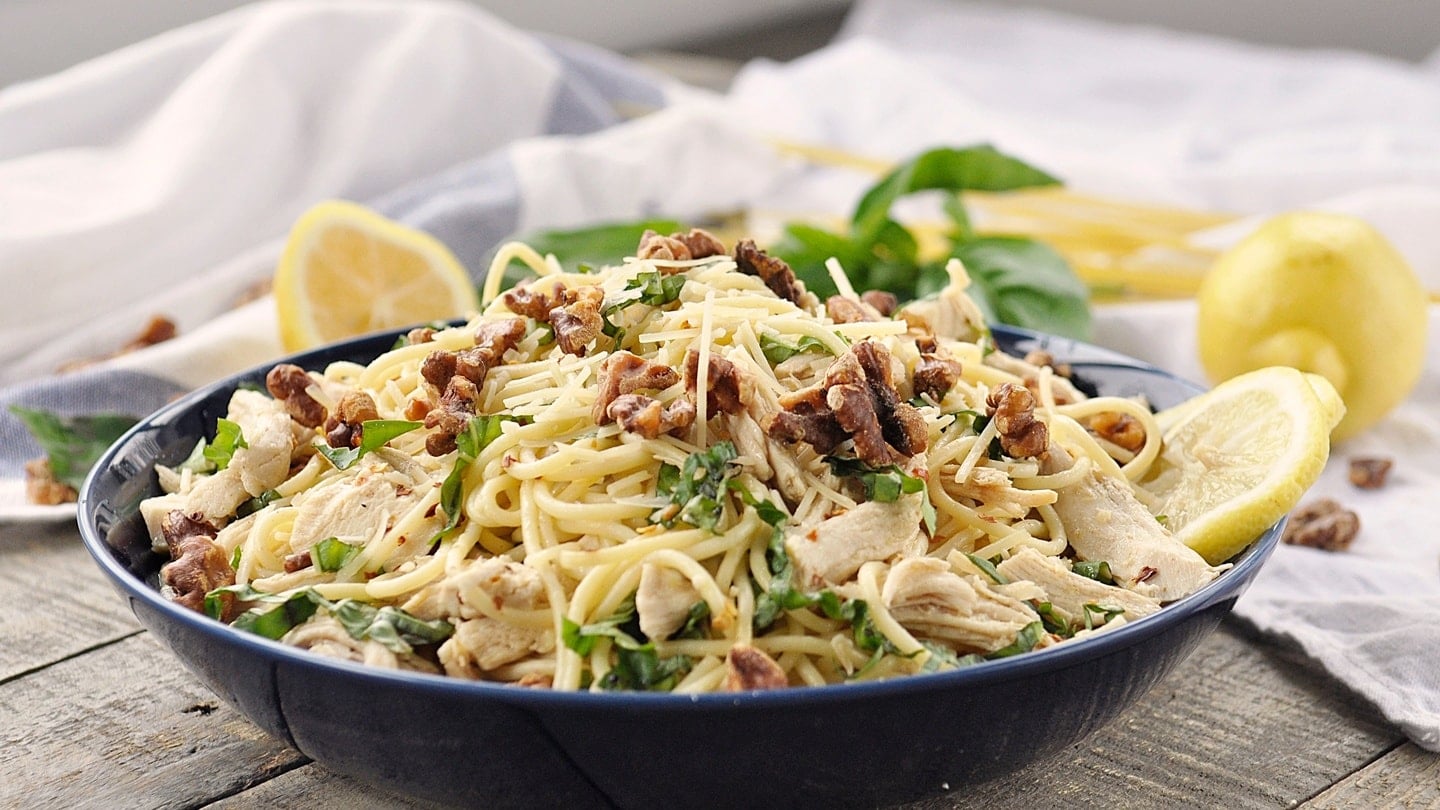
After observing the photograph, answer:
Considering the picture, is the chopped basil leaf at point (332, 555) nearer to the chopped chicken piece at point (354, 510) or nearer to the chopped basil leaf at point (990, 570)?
the chopped chicken piece at point (354, 510)

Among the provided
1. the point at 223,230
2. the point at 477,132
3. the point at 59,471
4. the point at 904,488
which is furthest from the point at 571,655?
the point at 477,132

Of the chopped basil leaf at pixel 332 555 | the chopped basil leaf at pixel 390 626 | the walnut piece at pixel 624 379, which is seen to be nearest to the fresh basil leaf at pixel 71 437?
the chopped basil leaf at pixel 332 555

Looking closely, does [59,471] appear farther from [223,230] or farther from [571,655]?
[571,655]

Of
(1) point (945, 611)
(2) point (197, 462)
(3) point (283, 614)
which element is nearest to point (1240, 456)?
(1) point (945, 611)

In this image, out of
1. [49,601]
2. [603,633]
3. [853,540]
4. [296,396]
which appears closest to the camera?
[603,633]

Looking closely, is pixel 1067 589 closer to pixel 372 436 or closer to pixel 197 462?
pixel 372 436
